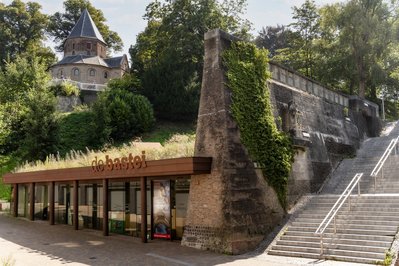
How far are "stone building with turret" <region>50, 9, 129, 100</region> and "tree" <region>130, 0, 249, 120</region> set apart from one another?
58.4 ft

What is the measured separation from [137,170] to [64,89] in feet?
109

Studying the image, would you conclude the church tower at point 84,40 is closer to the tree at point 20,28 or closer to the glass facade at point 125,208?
the tree at point 20,28

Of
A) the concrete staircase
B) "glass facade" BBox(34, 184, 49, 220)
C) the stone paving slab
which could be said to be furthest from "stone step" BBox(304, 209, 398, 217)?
"glass facade" BBox(34, 184, 49, 220)

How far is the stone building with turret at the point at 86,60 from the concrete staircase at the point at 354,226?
46.8 metres

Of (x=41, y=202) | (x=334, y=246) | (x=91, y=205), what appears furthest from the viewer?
(x=41, y=202)

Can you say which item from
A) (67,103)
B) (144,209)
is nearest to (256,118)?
(144,209)

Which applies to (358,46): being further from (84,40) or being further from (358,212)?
(84,40)

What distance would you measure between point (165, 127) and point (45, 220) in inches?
706

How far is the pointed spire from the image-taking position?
59.7 metres

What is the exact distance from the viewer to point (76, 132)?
36219mm

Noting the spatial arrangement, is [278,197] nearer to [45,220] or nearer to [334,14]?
[45,220]

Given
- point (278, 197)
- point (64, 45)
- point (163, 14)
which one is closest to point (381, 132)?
point (278, 197)

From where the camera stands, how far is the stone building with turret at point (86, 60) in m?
55.7

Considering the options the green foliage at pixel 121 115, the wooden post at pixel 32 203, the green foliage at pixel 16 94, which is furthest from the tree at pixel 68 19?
the wooden post at pixel 32 203
